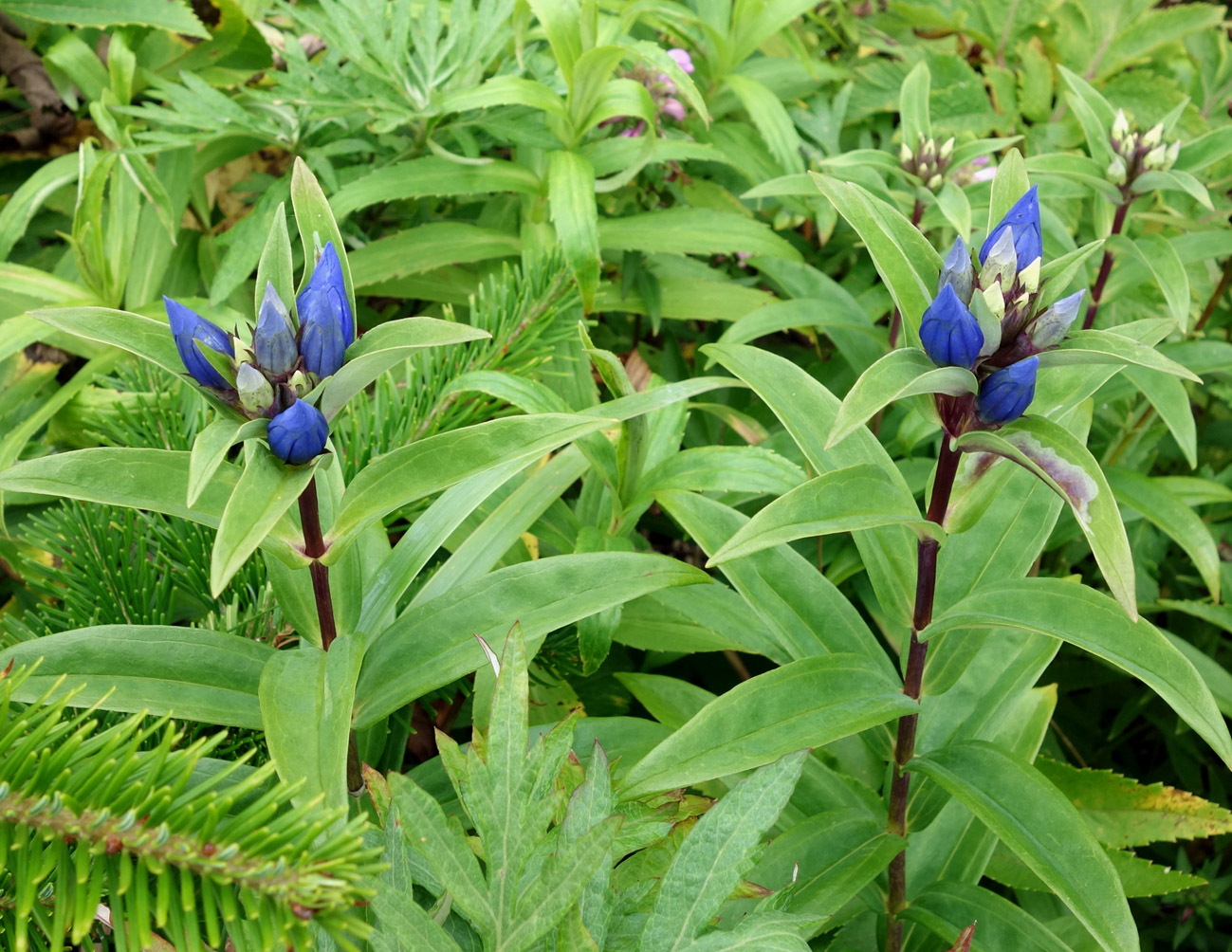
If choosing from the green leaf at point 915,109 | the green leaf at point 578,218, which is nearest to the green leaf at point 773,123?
the green leaf at point 915,109

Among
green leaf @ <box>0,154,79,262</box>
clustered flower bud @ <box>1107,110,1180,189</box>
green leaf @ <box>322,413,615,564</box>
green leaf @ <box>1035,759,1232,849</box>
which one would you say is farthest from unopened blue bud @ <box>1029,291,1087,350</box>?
green leaf @ <box>0,154,79,262</box>

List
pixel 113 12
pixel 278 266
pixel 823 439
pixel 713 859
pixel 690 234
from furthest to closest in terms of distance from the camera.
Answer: pixel 113 12
pixel 690 234
pixel 823 439
pixel 278 266
pixel 713 859

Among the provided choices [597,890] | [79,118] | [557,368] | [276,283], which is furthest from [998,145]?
[79,118]

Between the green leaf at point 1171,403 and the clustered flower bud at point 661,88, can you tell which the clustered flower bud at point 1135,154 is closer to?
the green leaf at point 1171,403

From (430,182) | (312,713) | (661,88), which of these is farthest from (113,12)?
(312,713)

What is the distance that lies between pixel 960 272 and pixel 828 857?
1.75 feet

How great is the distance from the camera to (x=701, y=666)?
1.46 m

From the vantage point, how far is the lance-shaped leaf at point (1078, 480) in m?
0.60

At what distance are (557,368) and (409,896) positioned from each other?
0.86 meters

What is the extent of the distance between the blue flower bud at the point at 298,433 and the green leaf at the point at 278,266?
97 millimetres

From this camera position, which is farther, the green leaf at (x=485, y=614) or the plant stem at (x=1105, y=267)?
the plant stem at (x=1105, y=267)

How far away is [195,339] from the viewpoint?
57 cm

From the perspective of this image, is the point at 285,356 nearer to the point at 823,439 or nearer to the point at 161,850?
the point at 161,850

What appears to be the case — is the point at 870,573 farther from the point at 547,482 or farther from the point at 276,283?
the point at 276,283
